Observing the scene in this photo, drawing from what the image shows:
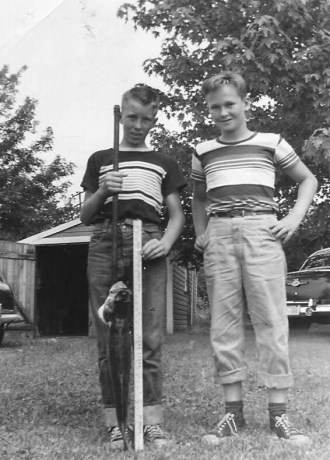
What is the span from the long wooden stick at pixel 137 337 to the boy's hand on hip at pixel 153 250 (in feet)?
0.27

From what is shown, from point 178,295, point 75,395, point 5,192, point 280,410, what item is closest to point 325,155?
point 75,395

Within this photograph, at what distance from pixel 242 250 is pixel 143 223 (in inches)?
18.3

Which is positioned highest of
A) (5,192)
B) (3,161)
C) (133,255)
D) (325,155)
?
(3,161)

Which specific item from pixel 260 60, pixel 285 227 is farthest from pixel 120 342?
pixel 260 60

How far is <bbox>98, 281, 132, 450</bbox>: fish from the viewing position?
8.13ft

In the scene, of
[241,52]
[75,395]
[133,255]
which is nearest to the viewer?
[133,255]

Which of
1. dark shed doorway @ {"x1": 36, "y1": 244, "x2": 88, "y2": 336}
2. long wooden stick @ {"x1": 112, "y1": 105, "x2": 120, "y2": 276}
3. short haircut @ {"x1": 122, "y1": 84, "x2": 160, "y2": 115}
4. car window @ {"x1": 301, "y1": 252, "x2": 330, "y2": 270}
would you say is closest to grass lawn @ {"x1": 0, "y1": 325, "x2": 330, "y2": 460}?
long wooden stick @ {"x1": 112, "y1": 105, "x2": 120, "y2": 276}

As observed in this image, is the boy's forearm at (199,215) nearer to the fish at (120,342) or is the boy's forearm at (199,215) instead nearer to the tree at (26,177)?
the fish at (120,342)

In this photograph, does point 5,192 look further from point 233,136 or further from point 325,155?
point 233,136

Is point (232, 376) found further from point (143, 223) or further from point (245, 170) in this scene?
point (245, 170)

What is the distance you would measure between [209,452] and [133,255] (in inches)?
34.1

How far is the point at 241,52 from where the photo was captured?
30.1ft

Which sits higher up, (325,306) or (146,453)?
(325,306)

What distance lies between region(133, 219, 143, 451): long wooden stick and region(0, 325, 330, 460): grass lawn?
0.10 meters
